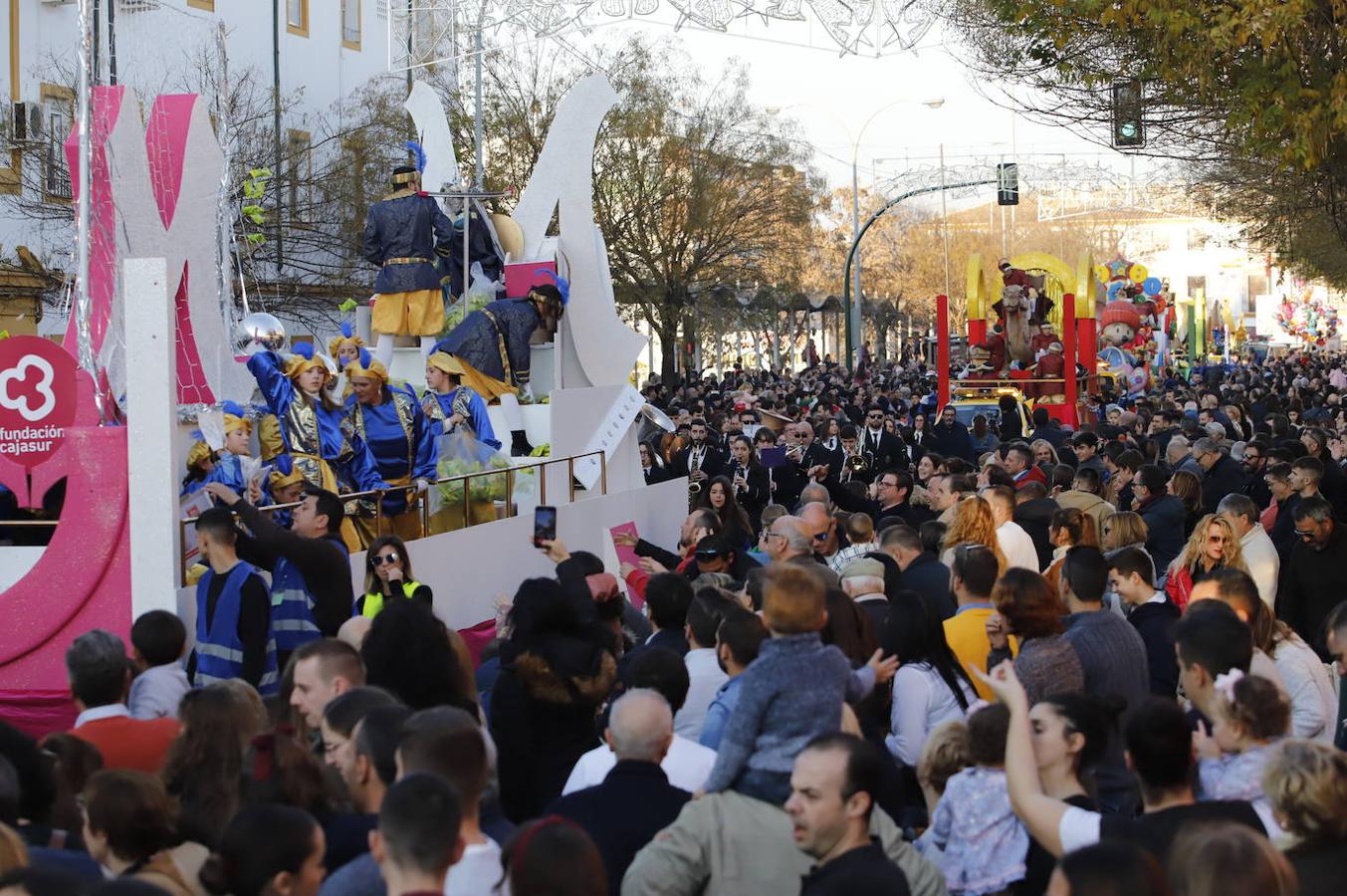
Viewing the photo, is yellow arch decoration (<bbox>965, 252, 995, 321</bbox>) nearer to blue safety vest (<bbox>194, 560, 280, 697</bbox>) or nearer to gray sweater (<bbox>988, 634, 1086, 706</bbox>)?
blue safety vest (<bbox>194, 560, 280, 697</bbox>)

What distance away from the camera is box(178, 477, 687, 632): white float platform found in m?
11.9

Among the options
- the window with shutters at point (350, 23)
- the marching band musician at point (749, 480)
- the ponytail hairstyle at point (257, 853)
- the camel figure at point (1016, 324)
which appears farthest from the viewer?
the window with shutters at point (350, 23)

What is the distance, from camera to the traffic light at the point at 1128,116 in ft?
49.5

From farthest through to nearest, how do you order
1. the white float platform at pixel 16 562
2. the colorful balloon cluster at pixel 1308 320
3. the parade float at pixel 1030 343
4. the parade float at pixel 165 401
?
the colorful balloon cluster at pixel 1308 320 → the parade float at pixel 1030 343 → the white float platform at pixel 16 562 → the parade float at pixel 165 401

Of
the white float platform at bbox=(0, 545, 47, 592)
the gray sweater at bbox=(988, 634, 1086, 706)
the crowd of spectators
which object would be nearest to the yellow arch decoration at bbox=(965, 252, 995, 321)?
the white float platform at bbox=(0, 545, 47, 592)

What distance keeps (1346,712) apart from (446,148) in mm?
13342

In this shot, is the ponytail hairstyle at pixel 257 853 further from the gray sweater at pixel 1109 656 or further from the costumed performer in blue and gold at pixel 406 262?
the costumed performer in blue and gold at pixel 406 262

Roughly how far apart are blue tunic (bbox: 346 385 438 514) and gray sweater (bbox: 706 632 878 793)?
7.66 meters

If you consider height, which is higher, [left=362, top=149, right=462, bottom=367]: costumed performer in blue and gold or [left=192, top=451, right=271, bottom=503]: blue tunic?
[left=362, top=149, right=462, bottom=367]: costumed performer in blue and gold

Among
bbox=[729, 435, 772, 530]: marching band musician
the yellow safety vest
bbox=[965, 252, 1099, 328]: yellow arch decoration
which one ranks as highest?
bbox=[965, 252, 1099, 328]: yellow arch decoration

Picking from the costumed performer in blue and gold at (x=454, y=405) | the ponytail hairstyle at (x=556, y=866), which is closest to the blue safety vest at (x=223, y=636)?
the ponytail hairstyle at (x=556, y=866)

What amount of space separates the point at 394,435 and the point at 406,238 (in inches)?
163

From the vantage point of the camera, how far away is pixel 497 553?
13.2 metres

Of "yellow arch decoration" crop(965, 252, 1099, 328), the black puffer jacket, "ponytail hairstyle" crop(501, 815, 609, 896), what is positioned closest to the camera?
A: "ponytail hairstyle" crop(501, 815, 609, 896)
